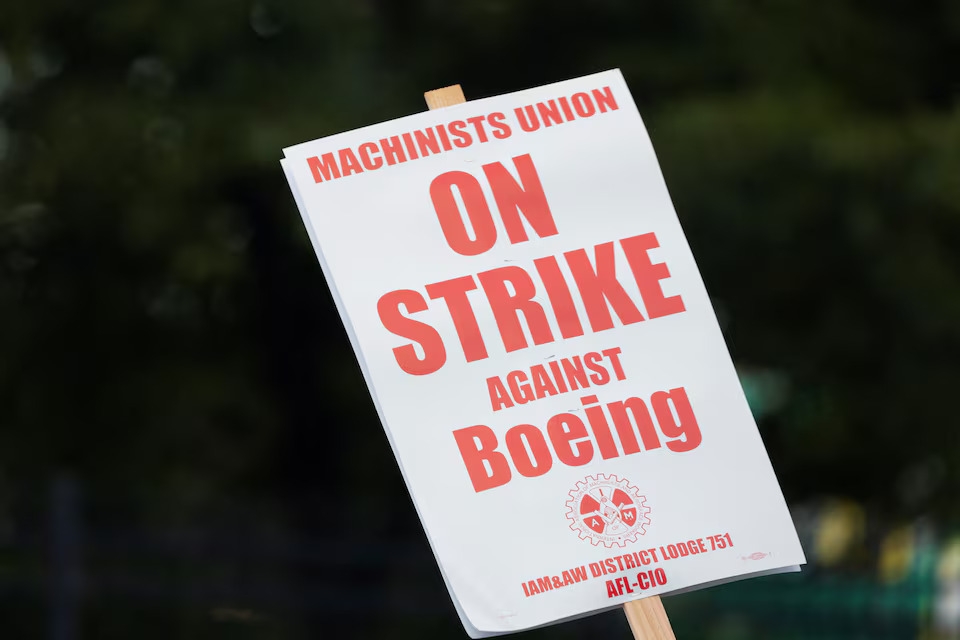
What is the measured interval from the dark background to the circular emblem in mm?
3490

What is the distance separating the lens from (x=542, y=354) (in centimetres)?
224

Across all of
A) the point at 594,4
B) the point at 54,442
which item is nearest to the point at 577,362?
the point at 594,4

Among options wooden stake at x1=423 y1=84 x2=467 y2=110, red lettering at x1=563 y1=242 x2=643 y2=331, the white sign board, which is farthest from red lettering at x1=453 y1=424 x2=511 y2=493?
wooden stake at x1=423 y1=84 x2=467 y2=110

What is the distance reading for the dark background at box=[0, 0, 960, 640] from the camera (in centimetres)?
590

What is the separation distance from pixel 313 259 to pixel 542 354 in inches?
190

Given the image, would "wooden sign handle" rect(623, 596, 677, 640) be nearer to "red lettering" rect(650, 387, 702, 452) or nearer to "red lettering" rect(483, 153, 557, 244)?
"red lettering" rect(650, 387, 702, 452)

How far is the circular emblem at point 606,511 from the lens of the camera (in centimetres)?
217

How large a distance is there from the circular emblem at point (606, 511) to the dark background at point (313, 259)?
3490 mm

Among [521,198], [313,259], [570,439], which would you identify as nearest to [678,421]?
[570,439]

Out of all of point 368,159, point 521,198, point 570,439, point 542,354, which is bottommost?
point 570,439

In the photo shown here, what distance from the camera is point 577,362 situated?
2250mm

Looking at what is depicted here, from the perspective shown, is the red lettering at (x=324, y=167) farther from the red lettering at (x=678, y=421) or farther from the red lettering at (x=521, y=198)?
the red lettering at (x=678, y=421)

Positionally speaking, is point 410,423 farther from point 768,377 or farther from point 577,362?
point 768,377

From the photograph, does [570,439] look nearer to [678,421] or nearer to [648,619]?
[678,421]
